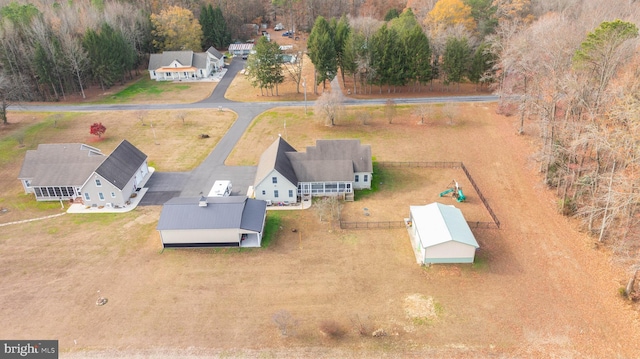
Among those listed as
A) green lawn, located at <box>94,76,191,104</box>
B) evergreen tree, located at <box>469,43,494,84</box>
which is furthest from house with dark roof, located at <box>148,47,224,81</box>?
evergreen tree, located at <box>469,43,494,84</box>

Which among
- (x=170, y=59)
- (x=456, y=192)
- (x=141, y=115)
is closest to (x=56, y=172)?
(x=141, y=115)

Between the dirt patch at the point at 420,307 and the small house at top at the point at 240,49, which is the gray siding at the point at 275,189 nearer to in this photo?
the dirt patch at the point at 420,307

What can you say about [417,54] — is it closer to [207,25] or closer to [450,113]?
[450,113]

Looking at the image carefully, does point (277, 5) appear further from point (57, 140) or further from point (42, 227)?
point (42, 227)

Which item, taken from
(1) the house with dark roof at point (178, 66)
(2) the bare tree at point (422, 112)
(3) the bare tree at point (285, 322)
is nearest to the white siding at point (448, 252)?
(3) the bare tree at point (285, 322)

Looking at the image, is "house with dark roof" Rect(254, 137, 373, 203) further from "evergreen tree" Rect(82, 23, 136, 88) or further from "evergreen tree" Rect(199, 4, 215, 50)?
"evergreen tree" Rect(199, 4, 215, 50)

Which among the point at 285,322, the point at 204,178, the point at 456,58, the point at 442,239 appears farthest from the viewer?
the point at 456,58
